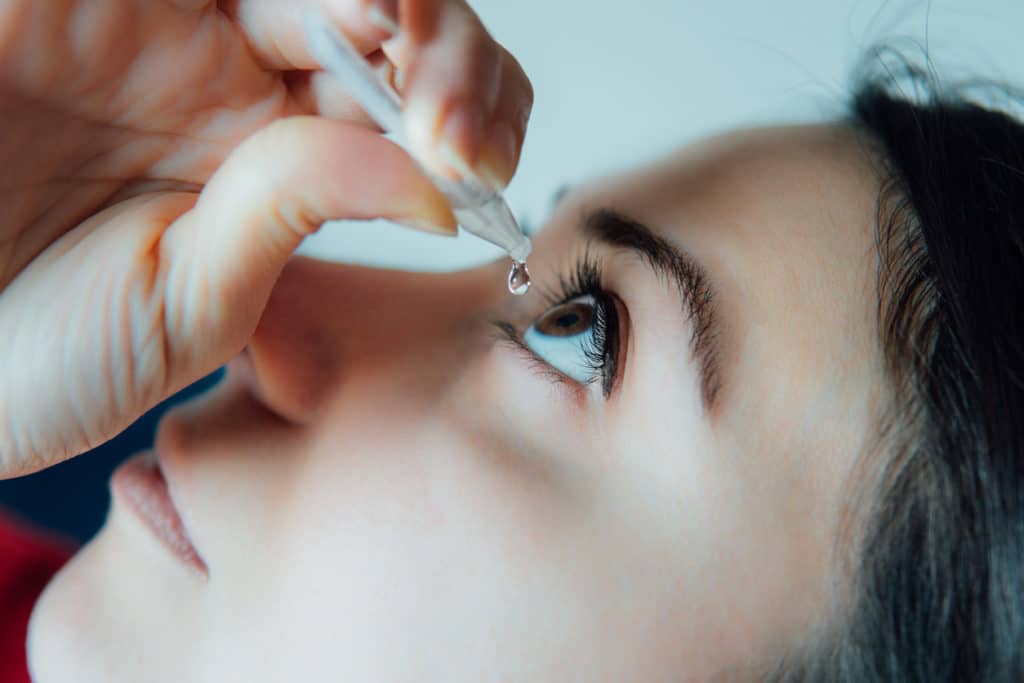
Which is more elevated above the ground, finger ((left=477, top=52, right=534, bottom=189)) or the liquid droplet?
finger ((left=477, top=52, right=534, bottom=189))

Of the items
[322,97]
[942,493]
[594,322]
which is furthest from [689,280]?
[322,97]

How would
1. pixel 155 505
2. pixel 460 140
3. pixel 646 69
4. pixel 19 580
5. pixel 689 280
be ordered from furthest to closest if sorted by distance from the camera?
pixel 646 69
pixel 19 580
pixel 155 505
pixel 689 280
pixel 460 140

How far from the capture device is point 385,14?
54 centimetres

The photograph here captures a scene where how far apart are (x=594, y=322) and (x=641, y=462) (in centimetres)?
14

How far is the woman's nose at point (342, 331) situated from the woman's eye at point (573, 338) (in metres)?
0.06

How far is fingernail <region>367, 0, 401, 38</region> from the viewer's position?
0.54 m

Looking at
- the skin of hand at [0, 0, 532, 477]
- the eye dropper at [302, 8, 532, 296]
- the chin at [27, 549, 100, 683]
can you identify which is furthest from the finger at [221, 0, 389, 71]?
the chin at [27, 549, 100, 683]

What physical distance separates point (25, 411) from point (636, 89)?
3.19 ft

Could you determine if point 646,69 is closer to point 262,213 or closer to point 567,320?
point 567,320

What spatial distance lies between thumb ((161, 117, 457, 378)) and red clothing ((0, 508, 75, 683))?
1.64ft

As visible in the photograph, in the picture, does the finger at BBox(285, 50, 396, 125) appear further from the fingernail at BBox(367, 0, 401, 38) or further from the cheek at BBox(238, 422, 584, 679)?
the cheek at BBox(238, 422, 584, 679)

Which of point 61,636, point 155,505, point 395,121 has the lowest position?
point 61,636

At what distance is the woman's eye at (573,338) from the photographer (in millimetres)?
654

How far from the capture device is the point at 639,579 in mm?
568
